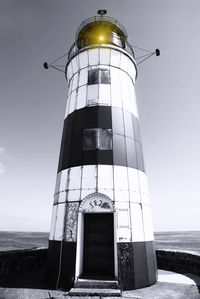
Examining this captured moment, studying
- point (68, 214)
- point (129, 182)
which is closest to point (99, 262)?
point (68, 214)

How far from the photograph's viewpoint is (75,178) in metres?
7.30

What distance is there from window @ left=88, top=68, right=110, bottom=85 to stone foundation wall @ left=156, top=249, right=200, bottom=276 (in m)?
9.00

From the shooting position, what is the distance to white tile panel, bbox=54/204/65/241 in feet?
22.2

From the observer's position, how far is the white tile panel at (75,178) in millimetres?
7169

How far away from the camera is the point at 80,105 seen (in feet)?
28.6

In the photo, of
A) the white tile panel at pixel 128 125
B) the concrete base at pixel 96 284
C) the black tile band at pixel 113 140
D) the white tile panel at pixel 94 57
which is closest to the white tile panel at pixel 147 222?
the black tile band at pixel 113 140

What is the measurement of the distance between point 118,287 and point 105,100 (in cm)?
701

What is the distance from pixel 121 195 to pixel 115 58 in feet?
22.0

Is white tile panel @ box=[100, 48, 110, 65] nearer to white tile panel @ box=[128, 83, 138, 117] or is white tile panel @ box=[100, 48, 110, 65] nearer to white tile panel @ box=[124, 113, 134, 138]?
white tile panel @ box=[128, 83, 138, 117]

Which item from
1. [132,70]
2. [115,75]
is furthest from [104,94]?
[132,70]

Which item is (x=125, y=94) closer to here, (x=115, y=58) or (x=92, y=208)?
(x=115, y=58)

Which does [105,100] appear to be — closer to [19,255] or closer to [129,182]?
[129,182]

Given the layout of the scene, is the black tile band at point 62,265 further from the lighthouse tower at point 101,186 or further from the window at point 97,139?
the window at point 97,139

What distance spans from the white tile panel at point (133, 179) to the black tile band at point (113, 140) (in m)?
0.23
